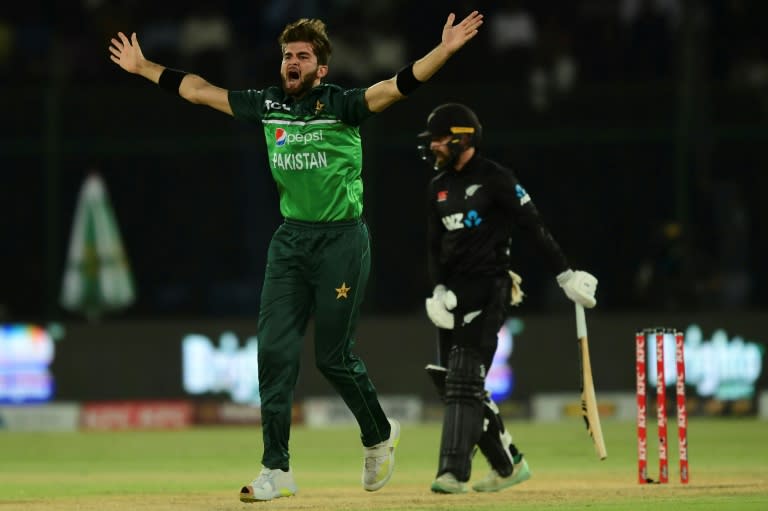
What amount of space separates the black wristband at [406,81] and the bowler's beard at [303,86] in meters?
0.52

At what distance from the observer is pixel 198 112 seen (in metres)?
17.4

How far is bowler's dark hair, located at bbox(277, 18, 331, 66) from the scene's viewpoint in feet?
26.7

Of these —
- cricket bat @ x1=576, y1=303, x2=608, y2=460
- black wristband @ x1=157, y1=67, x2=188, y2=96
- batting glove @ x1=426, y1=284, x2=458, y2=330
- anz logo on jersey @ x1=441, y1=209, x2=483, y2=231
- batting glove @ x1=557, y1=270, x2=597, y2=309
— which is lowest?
cricket bat @ x1=576, y1=303, x2=608, y2=460

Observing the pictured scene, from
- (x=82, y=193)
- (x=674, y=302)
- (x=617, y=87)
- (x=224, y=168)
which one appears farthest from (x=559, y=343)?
(x=82, y=193)

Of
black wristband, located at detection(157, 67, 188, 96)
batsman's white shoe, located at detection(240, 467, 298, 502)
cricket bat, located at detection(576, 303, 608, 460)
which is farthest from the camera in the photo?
cricket bat, located at detection(576, 303, 608, 460)

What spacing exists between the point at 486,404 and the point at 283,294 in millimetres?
1378

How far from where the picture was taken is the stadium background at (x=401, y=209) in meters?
16.8

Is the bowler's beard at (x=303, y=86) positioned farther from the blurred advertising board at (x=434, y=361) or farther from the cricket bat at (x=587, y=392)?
the blurred advertising board at (x=434, y=361)

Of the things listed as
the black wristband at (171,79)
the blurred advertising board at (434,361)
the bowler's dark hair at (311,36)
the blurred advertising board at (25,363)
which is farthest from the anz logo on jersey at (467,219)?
the blurred advertising board at (25,363)

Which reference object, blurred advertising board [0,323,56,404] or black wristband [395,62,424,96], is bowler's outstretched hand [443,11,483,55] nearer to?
black wristband [395,62,424,96]

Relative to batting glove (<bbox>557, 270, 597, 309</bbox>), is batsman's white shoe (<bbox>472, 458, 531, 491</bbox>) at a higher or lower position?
lower

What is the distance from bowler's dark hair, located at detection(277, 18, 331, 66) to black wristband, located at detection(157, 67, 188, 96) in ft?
2.12

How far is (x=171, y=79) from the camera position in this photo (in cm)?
855

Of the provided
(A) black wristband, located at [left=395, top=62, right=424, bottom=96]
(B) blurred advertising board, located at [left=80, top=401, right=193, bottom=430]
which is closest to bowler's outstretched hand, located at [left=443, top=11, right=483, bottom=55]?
(A) black wristband, located at [left=395, top=62, right=424, bottom=96]
